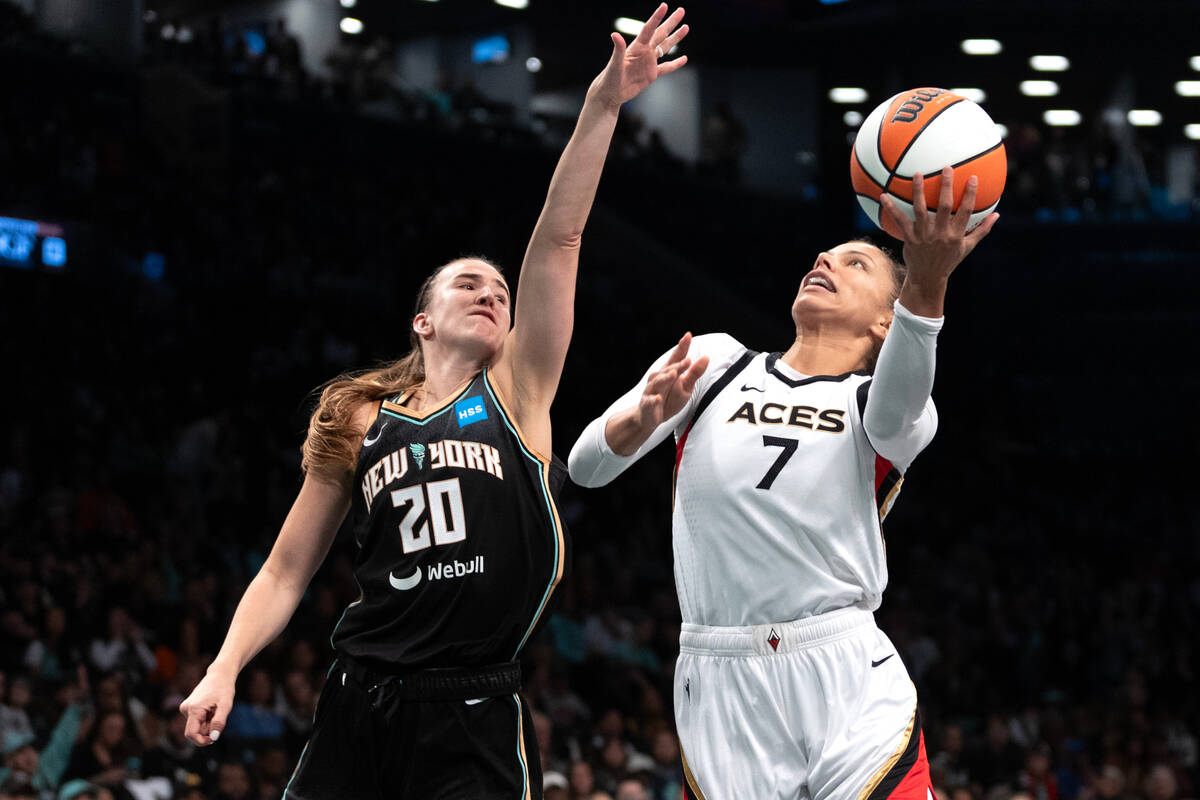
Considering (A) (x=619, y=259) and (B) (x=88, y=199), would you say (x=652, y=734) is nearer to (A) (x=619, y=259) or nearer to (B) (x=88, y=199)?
Result: (B) (x=88, y=199)

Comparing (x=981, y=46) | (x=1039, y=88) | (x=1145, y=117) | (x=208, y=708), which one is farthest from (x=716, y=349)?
(x=1145, y=117)

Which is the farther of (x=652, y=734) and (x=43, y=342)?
(x=43, y=342)

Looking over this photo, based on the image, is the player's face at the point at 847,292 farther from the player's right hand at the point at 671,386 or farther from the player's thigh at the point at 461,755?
the player's thigh at the point at 461,755

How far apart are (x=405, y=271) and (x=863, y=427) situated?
16.1 metres

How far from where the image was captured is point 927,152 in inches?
139

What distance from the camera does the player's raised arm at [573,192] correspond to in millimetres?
3768

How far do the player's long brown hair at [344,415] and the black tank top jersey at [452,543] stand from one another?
0.11 m

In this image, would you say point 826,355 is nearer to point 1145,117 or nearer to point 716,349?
point 716,349

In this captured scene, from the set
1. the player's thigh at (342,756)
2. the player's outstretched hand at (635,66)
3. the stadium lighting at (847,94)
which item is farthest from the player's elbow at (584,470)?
the stadium lighting at (847,94)

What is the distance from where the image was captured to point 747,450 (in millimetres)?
3832

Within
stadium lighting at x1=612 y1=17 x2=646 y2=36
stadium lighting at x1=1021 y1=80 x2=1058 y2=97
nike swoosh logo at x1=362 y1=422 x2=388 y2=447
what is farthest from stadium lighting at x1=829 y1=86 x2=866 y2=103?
nike swoosh logo at x1=362 y1=422 x2=388 y2=447

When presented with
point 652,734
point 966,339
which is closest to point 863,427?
point 652,734

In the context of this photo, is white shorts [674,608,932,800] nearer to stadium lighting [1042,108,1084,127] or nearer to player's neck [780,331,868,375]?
player's neck [780,331,868,375]

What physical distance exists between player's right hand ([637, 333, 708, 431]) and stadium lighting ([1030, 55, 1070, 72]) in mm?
23965
